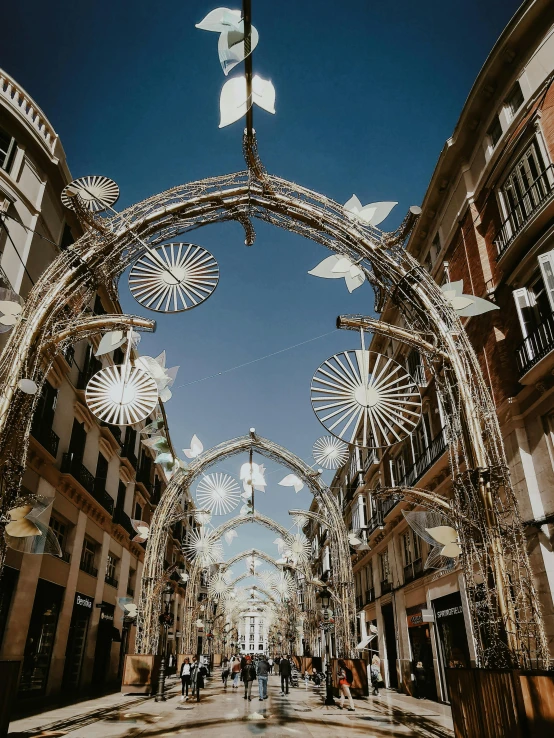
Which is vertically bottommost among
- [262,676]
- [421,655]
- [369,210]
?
[262,676]

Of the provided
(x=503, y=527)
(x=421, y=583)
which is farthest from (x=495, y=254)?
(x=421, y=583)

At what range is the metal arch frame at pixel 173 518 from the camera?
64.1ft

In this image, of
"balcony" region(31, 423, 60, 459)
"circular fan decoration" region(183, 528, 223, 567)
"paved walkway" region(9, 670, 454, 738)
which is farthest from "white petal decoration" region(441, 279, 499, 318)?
"circular fan decoration" region(183, 528, 223, 567)

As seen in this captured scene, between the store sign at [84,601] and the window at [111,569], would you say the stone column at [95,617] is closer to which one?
the store sign at [84,601]

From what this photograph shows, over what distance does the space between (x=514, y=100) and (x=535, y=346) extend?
805 centimetres

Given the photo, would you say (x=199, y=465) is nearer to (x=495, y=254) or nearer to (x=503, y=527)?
(x=495, y=254)

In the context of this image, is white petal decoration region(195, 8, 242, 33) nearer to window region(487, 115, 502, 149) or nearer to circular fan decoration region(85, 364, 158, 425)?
circular fan decoration region(85, 364, 158, 425)

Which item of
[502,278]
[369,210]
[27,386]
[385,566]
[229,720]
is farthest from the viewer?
[385,566]

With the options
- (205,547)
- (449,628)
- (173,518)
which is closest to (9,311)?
(173,518)

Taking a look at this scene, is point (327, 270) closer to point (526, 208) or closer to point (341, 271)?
point (341, 271)

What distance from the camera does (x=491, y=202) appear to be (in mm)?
15617

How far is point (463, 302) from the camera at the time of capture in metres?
10.4

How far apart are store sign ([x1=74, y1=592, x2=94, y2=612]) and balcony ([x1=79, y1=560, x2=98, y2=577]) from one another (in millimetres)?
1004

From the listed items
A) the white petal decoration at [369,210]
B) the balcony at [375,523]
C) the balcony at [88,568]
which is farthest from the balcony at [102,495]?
the white petal decoration at [369,210]
